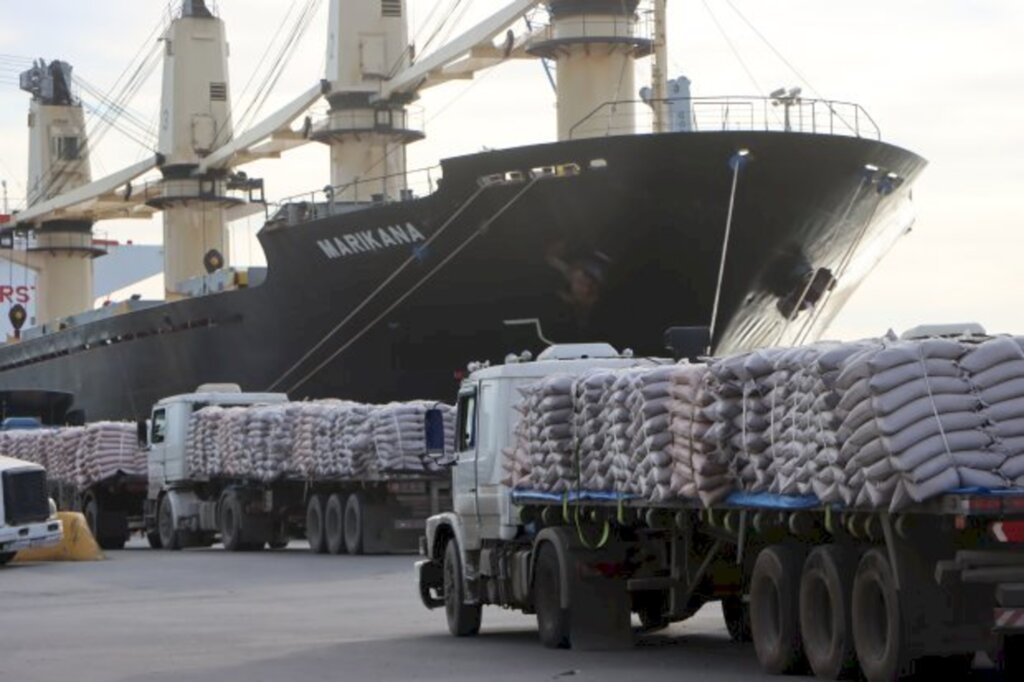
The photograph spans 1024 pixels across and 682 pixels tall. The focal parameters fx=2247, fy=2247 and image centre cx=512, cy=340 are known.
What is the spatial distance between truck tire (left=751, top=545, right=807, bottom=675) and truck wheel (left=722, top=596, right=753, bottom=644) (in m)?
3.37

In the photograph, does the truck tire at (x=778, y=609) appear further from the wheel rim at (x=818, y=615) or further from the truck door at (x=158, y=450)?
the truck door at (x=158, y=450)

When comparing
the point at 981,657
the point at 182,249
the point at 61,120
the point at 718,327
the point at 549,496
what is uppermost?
the point at 61,120

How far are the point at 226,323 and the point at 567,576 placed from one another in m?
39.2

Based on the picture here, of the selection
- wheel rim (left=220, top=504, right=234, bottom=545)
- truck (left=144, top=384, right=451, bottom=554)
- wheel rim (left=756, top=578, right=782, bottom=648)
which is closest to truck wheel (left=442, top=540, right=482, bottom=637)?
wheel rim (left=756, top=578, right=782, bottom=648)

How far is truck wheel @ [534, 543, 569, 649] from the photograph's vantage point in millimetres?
17781

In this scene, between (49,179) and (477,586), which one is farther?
(49,179)

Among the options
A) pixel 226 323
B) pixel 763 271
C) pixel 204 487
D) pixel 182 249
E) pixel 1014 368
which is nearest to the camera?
pixel 1014 368

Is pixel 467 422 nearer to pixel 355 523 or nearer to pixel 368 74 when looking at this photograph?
pixel 355 523

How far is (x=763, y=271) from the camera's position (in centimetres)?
4288

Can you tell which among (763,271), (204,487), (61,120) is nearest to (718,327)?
(763,271)

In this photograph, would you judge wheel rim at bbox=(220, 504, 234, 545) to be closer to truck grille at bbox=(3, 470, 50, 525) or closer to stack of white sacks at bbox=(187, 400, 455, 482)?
stack of white sacks at bbox=(187, 400, 455, 482)

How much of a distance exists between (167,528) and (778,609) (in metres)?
26.9

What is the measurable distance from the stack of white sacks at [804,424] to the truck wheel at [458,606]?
1.85 meters

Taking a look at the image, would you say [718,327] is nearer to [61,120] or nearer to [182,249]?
[182,249]
